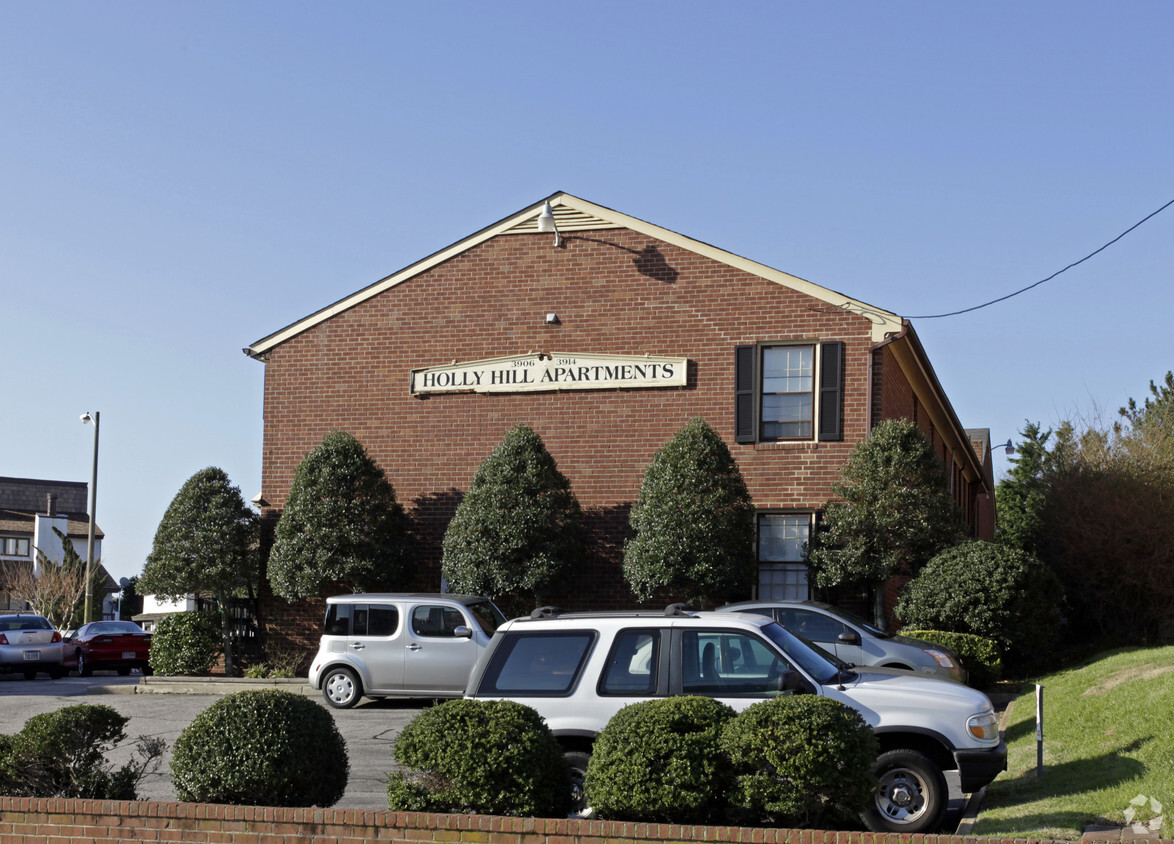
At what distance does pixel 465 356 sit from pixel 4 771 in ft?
50.6

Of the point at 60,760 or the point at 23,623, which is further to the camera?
the point at 23,623

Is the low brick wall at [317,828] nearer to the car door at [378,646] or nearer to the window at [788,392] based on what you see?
the car door at [378,646]

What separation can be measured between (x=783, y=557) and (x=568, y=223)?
7357mm

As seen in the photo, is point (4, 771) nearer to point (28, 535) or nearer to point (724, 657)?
point (724, 657)

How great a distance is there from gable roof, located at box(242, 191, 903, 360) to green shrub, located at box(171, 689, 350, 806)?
14.9m

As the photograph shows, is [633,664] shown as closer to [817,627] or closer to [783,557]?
[817,627]

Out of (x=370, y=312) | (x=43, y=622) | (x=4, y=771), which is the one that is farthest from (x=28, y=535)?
(x=4, y=771)

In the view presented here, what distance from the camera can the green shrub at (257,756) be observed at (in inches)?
315

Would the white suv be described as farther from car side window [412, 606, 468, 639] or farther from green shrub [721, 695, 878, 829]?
car side window [412, 606, 468, 639]

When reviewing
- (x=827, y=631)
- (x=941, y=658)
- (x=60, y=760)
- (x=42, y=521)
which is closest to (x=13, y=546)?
(x=42, y=521)

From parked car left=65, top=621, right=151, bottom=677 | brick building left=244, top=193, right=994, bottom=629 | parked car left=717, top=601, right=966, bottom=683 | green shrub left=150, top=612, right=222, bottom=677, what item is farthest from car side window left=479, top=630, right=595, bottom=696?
parked car left=65, top=621, right=151, bottom=677

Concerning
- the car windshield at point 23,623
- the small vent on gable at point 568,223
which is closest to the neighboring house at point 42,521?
the car windshield at point 23,623

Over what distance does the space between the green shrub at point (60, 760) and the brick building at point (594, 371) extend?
13.1 m

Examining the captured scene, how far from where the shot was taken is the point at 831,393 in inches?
834
